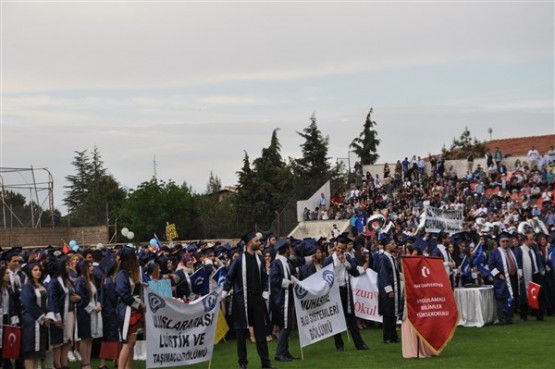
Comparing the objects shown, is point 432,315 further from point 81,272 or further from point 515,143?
point 515,143

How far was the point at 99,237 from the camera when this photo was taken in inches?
1564

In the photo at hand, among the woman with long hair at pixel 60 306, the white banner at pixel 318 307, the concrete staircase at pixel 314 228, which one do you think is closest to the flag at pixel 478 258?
the white banner at pixel 318 307

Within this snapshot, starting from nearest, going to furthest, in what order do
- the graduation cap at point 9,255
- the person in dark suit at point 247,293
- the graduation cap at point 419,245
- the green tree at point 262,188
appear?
1. the graduation cap at point 9,255
2. the person in dark suit at point 247,293
3. the graduation cap at point 419,245
4. the green tree at point 262,188

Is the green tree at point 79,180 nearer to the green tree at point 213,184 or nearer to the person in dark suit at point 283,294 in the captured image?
the green tree at point 213,184

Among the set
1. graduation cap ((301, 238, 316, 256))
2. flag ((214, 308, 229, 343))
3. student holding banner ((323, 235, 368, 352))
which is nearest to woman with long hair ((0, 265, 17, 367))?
flag ((214, 308, 229, 343))

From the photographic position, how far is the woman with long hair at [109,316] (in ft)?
51.0

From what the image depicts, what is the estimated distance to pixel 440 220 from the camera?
2880 centimetres

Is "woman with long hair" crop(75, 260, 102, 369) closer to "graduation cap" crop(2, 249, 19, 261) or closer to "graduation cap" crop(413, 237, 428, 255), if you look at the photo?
"graduation cap" crop(2, 249, 19, 261)

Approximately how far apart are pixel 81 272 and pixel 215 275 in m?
5.68

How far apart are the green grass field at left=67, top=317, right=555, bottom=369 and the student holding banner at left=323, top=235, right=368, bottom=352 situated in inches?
8.1

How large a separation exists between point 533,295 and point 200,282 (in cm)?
790

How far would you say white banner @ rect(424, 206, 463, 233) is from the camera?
92.2 feet

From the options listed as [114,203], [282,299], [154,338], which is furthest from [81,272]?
[114,203]

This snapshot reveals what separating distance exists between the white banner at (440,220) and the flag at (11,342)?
1516cm
